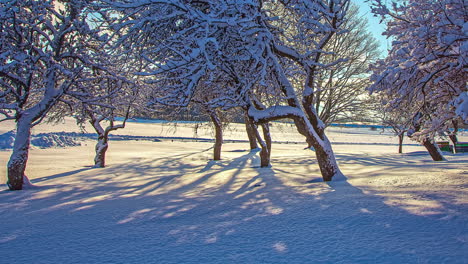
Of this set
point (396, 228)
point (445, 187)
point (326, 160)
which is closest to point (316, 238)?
point (396, 228)

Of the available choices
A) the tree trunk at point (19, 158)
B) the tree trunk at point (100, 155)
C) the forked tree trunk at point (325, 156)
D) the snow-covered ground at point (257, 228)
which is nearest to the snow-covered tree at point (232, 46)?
A: the forked tree trunk at point (325, 156)

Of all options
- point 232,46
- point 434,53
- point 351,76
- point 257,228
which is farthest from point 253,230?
point 351,76

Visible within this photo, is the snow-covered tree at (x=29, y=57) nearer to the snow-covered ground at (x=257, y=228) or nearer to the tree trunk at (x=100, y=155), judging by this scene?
the snow-covered ground at (x=257, y=228)

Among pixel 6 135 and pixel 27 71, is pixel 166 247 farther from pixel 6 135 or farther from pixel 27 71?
pixel 6 135

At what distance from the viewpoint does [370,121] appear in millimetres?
20312

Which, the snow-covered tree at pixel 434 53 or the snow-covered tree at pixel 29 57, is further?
the snow-covered tree at pixel 29 57

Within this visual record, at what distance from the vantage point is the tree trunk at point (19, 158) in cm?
785

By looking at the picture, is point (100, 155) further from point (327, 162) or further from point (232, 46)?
point (327, 162)

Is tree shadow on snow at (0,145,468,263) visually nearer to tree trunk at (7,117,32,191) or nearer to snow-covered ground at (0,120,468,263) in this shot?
snow-covered ground at (0,120,468,263)

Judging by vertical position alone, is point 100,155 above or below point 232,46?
below

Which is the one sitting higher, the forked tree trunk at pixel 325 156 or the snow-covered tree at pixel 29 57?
the snow-covered tree at pixel 29 57

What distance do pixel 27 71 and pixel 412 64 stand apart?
28.9ft

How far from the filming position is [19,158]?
7.89 m

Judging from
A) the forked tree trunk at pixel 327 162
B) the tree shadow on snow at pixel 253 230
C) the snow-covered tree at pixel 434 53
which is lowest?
the tree shadow on snow at pixel 253 230
